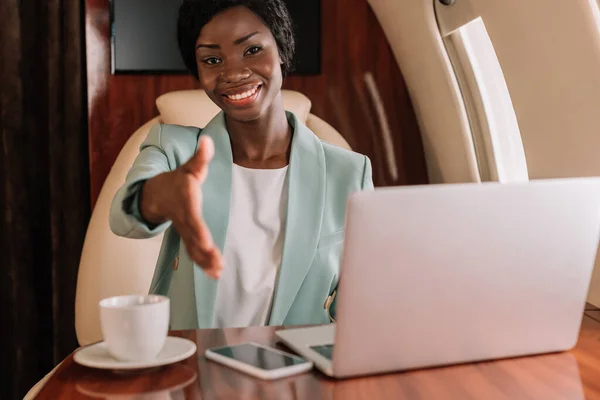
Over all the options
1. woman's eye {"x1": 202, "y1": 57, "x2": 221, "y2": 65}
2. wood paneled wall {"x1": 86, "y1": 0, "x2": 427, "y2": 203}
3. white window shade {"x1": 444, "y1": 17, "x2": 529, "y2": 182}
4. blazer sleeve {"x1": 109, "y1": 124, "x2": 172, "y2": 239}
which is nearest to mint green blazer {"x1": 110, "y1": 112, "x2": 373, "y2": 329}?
woman's eye {"x1": 202, "y1": 57, "x2": 221, "y2": 65}

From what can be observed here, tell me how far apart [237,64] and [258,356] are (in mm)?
674

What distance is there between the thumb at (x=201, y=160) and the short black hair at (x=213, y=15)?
65 cm

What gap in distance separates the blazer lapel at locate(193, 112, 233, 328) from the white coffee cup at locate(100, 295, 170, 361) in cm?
45

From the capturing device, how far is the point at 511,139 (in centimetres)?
197

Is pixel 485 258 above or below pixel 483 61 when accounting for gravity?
below

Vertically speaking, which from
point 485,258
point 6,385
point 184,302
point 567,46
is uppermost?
point 567,46

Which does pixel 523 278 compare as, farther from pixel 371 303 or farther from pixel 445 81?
pixel 445 81

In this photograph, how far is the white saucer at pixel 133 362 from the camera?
2.90 ft

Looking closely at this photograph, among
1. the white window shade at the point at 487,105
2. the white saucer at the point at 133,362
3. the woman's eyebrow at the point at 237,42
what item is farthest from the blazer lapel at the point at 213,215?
the white window shade at the point at 487,105

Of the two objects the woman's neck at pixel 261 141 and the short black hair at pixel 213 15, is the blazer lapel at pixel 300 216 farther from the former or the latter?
the short black hair at pixel 213 15

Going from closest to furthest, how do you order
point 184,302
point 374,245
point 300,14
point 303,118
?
point 374,245 < point 184,302 < point 303,118 < point 300,14

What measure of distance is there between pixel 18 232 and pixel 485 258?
168 cm

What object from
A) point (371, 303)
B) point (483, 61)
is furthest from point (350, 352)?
point (483, 61)

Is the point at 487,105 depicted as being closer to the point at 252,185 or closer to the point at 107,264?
the point at 252,185
